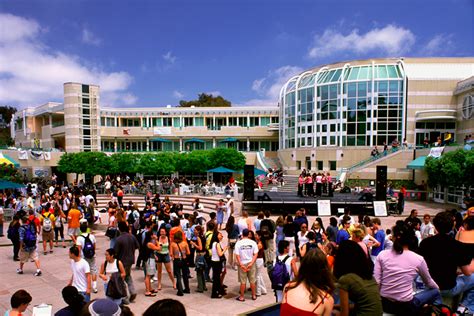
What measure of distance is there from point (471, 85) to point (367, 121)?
9.42m

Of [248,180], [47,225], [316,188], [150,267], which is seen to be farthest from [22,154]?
[150,267]

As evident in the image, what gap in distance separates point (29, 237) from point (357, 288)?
9397 mm

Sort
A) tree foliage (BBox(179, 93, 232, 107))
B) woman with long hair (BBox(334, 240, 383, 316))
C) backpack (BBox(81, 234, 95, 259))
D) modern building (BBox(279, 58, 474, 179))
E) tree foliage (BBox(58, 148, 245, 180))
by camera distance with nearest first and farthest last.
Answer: woman with long hair (BBox(334, 240, 383, 316)) < backpack (BBox(81, 234, 95, 259)) < modern building (BBox(279, 58, 474, 179)) < tree foliage (BBox(58, 148, 245, 180)) < tree foliage (BBox(179, 93, 232, 107))

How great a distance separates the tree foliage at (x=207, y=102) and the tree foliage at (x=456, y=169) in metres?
47.7

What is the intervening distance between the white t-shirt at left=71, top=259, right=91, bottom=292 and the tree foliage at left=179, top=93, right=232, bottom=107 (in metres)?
59.8

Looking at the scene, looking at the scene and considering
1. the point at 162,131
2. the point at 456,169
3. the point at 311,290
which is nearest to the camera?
the point at 311,290

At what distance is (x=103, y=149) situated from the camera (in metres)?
48.9

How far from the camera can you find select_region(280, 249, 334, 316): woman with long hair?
104 inches

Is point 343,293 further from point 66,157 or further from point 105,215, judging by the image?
point 66,157

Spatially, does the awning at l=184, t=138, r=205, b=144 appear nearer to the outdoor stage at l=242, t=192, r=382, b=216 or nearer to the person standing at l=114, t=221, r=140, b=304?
the outdoor stage at l=242, t=192, r=382, b=216

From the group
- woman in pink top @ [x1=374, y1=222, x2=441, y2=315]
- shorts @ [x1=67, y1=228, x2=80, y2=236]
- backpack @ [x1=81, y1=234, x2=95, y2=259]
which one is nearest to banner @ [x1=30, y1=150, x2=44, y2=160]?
shorts @ [x1=67, y1=228, x2=80, y2=236]

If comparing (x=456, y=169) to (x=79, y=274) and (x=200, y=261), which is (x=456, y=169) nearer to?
(x=200, y=261)

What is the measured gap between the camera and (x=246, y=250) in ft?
23.0

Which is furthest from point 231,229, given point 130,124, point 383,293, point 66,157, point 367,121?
point 130,124
